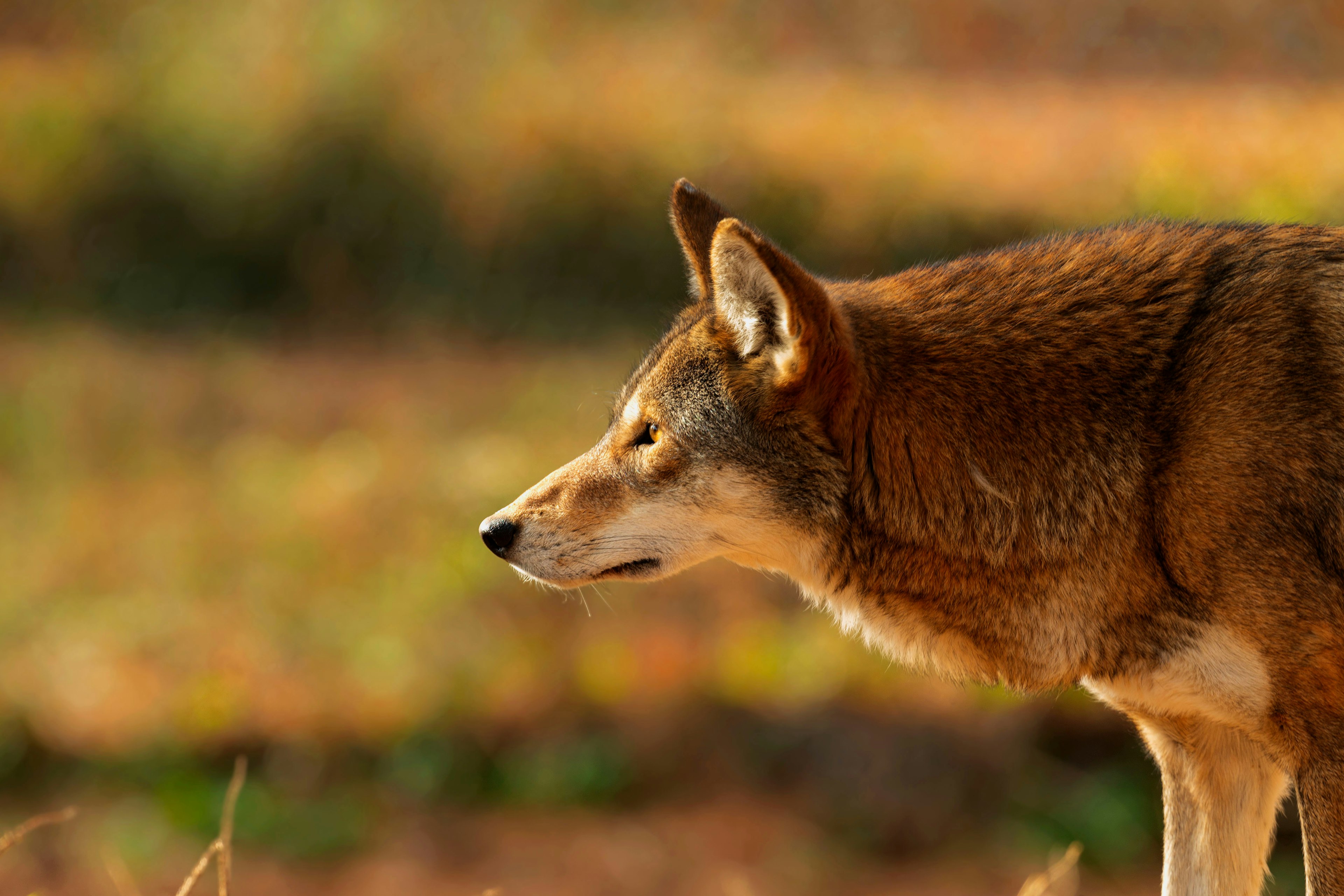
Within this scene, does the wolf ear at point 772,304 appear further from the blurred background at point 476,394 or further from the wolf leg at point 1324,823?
the wolf leg at point 1324,823

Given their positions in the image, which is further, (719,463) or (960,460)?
(719,463)

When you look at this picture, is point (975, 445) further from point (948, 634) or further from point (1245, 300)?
point (1245, 300)

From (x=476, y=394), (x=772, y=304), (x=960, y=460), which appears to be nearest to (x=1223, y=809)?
(x=960, y=460)

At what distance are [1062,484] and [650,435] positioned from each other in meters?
1.10

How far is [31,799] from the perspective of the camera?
7.96 m

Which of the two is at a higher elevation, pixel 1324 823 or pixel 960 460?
pixel 960 460

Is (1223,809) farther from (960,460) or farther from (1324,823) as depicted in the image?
(960,460)

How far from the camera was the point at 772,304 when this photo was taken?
10.5ft

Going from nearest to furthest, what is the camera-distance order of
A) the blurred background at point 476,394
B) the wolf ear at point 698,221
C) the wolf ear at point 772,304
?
the wolf ear at point 772,304 < the wolf ear at point 698,221 < the blurred background at point 476,394

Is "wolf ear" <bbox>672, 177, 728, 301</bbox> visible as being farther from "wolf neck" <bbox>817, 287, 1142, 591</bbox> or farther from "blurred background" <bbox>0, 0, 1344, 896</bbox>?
"blurred background" <bbox>0, 0, 1344, 896</bbox>

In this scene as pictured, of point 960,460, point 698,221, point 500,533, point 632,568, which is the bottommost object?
point 632,568

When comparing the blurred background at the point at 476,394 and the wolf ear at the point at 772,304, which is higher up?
the wolf ear at the point at 772,304

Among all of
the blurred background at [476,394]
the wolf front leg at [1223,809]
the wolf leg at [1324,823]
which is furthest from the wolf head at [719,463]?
the wolf leg at [1324,823]

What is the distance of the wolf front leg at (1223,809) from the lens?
3320 millimetres
